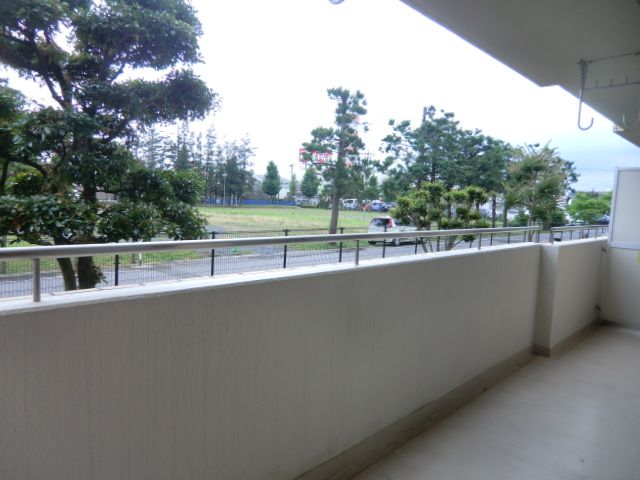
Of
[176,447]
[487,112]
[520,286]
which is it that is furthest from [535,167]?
[176,447]

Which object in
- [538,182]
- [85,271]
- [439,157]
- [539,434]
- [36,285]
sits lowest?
[539,434]

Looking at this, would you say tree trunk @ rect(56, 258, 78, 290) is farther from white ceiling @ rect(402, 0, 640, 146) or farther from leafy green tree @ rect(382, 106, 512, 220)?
leafy green tree @ rect(382, 106, 512, 220)

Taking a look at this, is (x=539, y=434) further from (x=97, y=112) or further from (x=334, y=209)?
(x=97, y=112)

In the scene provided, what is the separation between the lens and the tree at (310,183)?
423cm

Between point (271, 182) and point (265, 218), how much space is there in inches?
26.2

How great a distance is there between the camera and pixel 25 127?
269 cm

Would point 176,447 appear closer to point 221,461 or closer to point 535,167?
point 221,461

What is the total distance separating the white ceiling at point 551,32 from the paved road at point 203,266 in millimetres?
1224

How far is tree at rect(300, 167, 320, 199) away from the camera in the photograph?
4.23m

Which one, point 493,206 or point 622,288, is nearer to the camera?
point 622,288

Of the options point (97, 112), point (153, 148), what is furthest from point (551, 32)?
point (97, 112)

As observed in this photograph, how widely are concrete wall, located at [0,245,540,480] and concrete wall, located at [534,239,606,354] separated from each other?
67.1 inches

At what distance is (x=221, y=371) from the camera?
1423 millimetres

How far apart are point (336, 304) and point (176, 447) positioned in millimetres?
857
